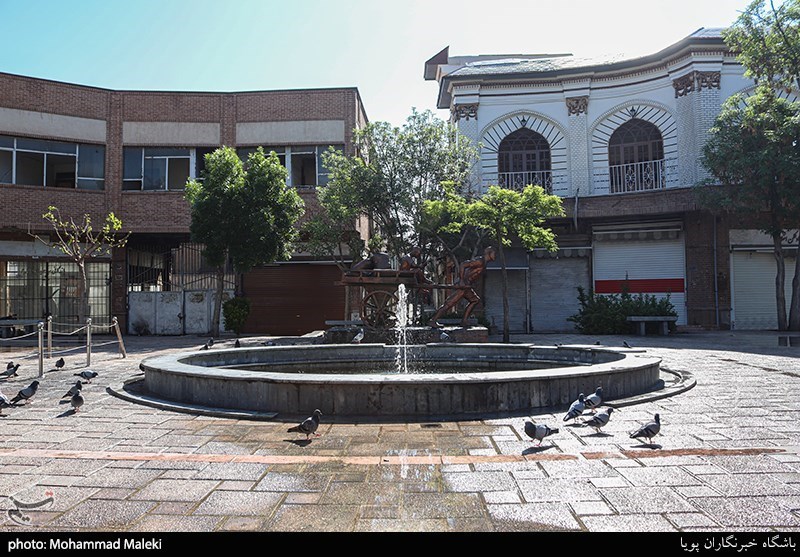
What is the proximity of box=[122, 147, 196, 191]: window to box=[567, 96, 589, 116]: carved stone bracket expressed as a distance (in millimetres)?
15726

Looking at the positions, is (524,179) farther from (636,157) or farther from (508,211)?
(508,211)

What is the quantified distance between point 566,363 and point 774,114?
15094 mm

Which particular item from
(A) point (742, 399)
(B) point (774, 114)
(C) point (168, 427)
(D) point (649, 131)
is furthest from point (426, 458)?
(D) point (649, 131)

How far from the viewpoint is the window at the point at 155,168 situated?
2298 cm

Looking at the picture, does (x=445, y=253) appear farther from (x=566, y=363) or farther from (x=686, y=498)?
(x=686, y=498)

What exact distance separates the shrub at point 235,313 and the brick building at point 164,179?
2.10 metres

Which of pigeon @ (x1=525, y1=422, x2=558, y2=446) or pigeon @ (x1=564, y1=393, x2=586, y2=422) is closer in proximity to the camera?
pigeon @ (x1=525, y1=422, x2=558, y2=446)

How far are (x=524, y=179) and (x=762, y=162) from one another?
8443 mm

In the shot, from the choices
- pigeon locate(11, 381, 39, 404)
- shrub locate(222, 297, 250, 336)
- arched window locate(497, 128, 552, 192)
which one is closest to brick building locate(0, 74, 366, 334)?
shrub locate(222, 297, 250, 336)

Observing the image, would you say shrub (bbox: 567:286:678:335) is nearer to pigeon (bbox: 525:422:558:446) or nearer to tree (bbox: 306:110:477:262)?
tree (bbox: 306:110:477:262)

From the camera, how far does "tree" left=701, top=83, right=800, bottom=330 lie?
18.2 metres

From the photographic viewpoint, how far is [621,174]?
75.3ft

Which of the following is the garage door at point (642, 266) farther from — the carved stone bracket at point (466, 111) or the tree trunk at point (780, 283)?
the carved stone bracket at point (466, 111)
